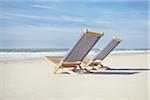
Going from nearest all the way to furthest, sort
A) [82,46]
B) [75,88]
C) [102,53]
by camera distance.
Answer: [75,88] < [82,46] < [102,53]

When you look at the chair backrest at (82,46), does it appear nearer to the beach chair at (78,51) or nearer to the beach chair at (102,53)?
the beach chair at (78,51)

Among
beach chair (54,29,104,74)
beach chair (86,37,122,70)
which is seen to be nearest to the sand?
beach chair (54,29,104,74)

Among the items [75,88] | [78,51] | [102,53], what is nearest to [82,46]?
[78,51]

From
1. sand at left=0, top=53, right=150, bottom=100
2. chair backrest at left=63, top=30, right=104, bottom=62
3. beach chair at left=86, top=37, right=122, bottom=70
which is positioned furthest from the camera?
beach chair at left=86, top=37, right=122, bottom=70

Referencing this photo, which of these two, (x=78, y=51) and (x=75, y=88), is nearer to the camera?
(x=75, y=88)

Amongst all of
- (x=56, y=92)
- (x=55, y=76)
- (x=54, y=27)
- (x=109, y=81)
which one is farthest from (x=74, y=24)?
(x=56, y=92)

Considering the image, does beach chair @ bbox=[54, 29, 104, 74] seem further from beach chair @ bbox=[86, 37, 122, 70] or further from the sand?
beach chair @ bbox=[86, 37, 122, 70]

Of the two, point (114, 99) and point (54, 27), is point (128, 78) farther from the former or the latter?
point (54, 27)

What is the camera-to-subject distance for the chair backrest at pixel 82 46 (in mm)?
3344

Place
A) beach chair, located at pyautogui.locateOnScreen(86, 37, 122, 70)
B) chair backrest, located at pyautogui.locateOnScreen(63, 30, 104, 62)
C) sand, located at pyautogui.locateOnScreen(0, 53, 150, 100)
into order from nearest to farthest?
sand, located at pyautogui.locateOnScreen(0, 53, 150, 100) < chair backrest, located at pyautogui.locateOnScreen(63, 30, 104, 62) < beach chair, located at pyautogui.locateOnScreen(86, 37, 122, 70)

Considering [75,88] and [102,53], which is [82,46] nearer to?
[75,88]

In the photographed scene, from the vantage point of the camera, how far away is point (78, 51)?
11.6 feet

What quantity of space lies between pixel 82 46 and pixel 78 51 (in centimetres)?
8

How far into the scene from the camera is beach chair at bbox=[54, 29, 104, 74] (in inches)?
132
